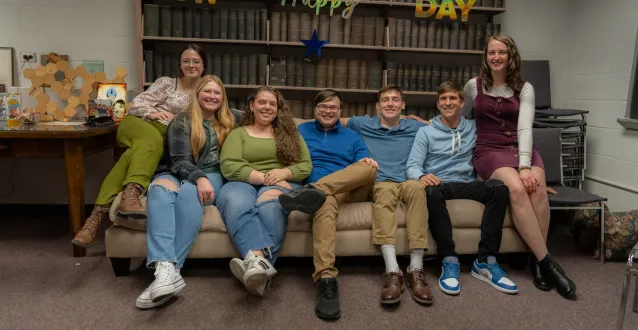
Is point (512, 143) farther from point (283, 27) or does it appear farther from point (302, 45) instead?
point (283, 27)

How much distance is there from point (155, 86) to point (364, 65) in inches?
62.9

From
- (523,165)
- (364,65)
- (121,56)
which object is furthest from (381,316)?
(121,56)

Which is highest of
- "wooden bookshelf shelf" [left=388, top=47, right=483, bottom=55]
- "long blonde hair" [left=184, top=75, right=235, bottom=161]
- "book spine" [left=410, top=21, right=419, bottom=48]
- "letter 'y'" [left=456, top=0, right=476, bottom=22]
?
"letter 'y'" [left=456, top=0, right=476, bottom=22]

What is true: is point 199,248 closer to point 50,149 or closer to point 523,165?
point 50,149

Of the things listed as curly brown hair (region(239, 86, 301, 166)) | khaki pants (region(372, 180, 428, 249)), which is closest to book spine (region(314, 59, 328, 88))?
curly brown hair (region(239, 86, 301, 166))

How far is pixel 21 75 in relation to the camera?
344 cm

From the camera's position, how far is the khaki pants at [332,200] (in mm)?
2068

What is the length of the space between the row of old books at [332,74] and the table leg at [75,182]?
1.51 m

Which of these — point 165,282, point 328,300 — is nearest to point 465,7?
point 328,300

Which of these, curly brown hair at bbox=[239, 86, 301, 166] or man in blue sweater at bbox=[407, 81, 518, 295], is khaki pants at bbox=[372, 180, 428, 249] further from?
curly brown hair at bbox=[239, 86, 301, 166]

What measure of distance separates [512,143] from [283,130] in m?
1.26

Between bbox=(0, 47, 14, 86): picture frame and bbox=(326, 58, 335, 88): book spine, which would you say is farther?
bbox=(326, 58, 335, 88): book spine

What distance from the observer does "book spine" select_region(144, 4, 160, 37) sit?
3282mm

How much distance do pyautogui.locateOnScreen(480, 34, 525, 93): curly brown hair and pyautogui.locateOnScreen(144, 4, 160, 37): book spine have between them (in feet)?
7.45
